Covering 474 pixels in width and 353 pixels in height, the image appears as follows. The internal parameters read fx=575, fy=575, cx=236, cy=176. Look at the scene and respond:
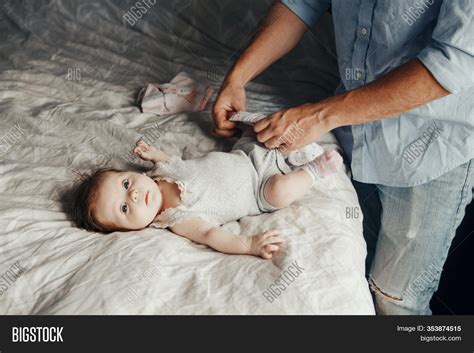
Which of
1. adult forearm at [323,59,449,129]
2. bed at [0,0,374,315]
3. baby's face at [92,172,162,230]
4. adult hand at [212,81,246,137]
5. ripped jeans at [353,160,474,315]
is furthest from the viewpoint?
adult hand at [212,81,246,137]

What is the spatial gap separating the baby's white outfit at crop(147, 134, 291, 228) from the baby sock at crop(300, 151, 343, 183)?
7 centimetres

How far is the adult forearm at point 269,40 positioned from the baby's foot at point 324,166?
33cm

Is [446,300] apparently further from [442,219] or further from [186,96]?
[186,96]

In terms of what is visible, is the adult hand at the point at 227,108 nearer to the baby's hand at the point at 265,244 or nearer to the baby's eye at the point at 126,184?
the baby's eye at the point at 126,184

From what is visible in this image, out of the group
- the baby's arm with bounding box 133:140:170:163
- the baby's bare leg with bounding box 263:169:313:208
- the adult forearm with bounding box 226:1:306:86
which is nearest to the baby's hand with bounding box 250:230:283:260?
the baby's bare leg with bounding box 263:169:313:208

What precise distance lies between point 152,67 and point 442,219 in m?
0.98

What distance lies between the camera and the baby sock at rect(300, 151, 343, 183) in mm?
1195

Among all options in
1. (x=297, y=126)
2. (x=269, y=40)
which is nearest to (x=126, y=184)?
(x=297, y=126)

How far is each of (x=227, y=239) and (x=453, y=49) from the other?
1.71ft

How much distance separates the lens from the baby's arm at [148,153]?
1290mm

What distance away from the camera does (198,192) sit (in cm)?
119

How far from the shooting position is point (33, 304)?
0.94 meters

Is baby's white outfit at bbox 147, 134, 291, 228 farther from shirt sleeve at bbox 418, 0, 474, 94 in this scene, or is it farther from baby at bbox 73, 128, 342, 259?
shirt sleeve at bbox 418, 0, 474, 94
